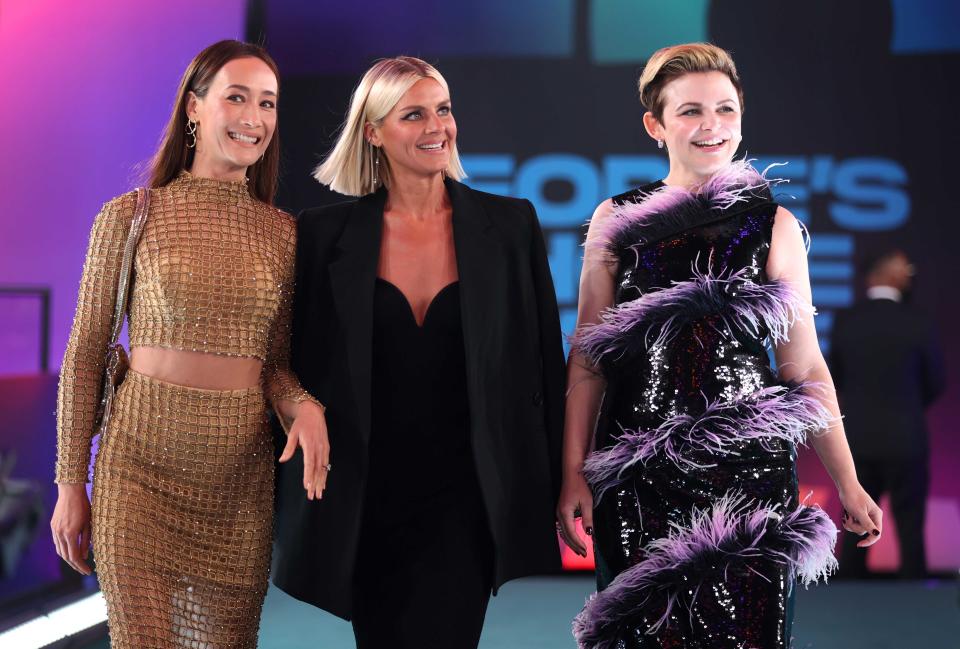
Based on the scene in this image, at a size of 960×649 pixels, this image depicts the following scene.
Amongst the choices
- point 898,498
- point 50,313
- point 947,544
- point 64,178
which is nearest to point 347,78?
point 64,178

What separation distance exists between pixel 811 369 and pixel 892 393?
13.7ft

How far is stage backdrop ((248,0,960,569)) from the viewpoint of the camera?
6730 millimetres

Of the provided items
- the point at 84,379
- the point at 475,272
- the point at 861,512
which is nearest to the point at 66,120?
the point at 84,379

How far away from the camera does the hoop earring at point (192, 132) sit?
9.31 feet

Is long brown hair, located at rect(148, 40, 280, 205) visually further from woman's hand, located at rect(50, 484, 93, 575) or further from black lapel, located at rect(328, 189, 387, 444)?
woman's hand, located at rect(50, 484, 93, 575)

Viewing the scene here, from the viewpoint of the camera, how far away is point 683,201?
9.04 ft

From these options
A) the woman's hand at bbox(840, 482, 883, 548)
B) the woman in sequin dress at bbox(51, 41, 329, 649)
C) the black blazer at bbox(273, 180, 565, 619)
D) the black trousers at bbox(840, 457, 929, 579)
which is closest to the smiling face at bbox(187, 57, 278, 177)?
the woman in sequin dress at bbox(51, 41, 329, 649)

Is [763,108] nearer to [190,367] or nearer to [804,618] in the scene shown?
[804,618]

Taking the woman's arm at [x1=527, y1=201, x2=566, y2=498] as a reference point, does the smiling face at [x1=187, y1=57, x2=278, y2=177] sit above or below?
above

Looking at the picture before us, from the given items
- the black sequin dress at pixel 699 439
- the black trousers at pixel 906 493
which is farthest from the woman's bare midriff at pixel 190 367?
the black trousers at pixel 906 493

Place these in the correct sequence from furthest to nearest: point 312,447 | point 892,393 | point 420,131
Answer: point 892,393 → point 420,131 → point 312,447

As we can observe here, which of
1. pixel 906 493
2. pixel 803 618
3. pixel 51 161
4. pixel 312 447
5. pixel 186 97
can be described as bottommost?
pixel 803 618

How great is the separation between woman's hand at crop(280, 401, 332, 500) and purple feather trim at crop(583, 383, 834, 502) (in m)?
0.66

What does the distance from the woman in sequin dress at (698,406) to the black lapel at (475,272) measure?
10.9 inches
